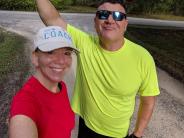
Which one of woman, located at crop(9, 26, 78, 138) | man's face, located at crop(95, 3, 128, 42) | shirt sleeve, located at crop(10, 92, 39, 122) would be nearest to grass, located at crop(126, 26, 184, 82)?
man's face, located at crop(95, 3, 128, 42)

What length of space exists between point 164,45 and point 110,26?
14.7m

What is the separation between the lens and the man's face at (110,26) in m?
3.53

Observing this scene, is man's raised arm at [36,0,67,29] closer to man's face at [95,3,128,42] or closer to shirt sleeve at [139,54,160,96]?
man's face at [95,3,128,42]

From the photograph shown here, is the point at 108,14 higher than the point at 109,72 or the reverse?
higher

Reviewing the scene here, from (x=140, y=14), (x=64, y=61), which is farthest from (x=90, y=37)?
(x=140, y=14)

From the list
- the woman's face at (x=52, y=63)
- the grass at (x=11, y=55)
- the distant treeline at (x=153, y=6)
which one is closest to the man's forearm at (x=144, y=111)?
the woman's face at (x=52, y=63)

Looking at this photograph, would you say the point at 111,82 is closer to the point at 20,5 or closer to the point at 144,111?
the point at 144,111

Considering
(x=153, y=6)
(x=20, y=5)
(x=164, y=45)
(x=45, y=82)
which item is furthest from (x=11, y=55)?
(x=153, y=6)

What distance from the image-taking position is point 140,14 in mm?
36562

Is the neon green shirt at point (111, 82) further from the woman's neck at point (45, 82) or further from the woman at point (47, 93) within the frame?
the woman's neck at point (45, 82)

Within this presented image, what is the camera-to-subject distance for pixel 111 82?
3600 millimetres

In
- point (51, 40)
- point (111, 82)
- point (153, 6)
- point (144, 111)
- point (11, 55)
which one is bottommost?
point (153, 6)

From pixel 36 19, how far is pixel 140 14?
13512 mm

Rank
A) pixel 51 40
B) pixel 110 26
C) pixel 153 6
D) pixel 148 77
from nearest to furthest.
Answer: pixel 51 40 → pixel 110 26 → pixel 148 77 → pixel 153 6
